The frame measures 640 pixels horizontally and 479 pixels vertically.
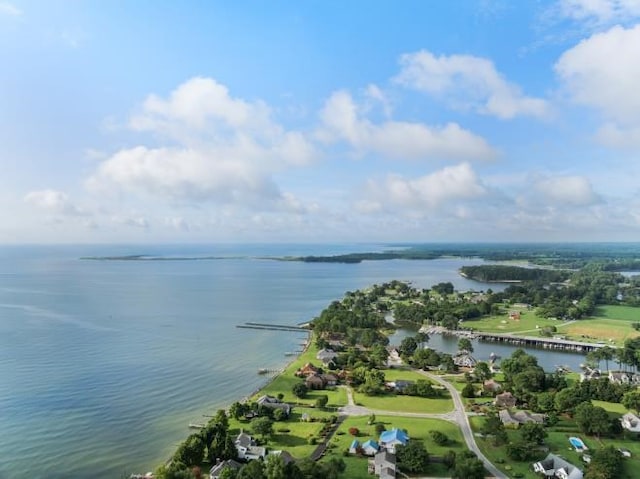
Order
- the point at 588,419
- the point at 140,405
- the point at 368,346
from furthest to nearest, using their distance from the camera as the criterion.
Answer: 1. the point at 368,346
2. the point at 140,405
3. the point at 588,419

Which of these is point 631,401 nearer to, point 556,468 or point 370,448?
point 556,468

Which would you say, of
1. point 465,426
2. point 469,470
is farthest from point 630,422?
point 469,470

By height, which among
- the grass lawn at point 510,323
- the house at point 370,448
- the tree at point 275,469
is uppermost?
the tree at point 275,469

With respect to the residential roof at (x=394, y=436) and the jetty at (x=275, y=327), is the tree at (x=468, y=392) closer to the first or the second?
the residential roof at (x=394, y=436)

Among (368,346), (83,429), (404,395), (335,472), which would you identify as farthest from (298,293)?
(335,472)

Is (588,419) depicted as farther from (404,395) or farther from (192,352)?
(192,352)

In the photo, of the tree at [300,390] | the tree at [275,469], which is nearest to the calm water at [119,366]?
the tree at [300,390]
